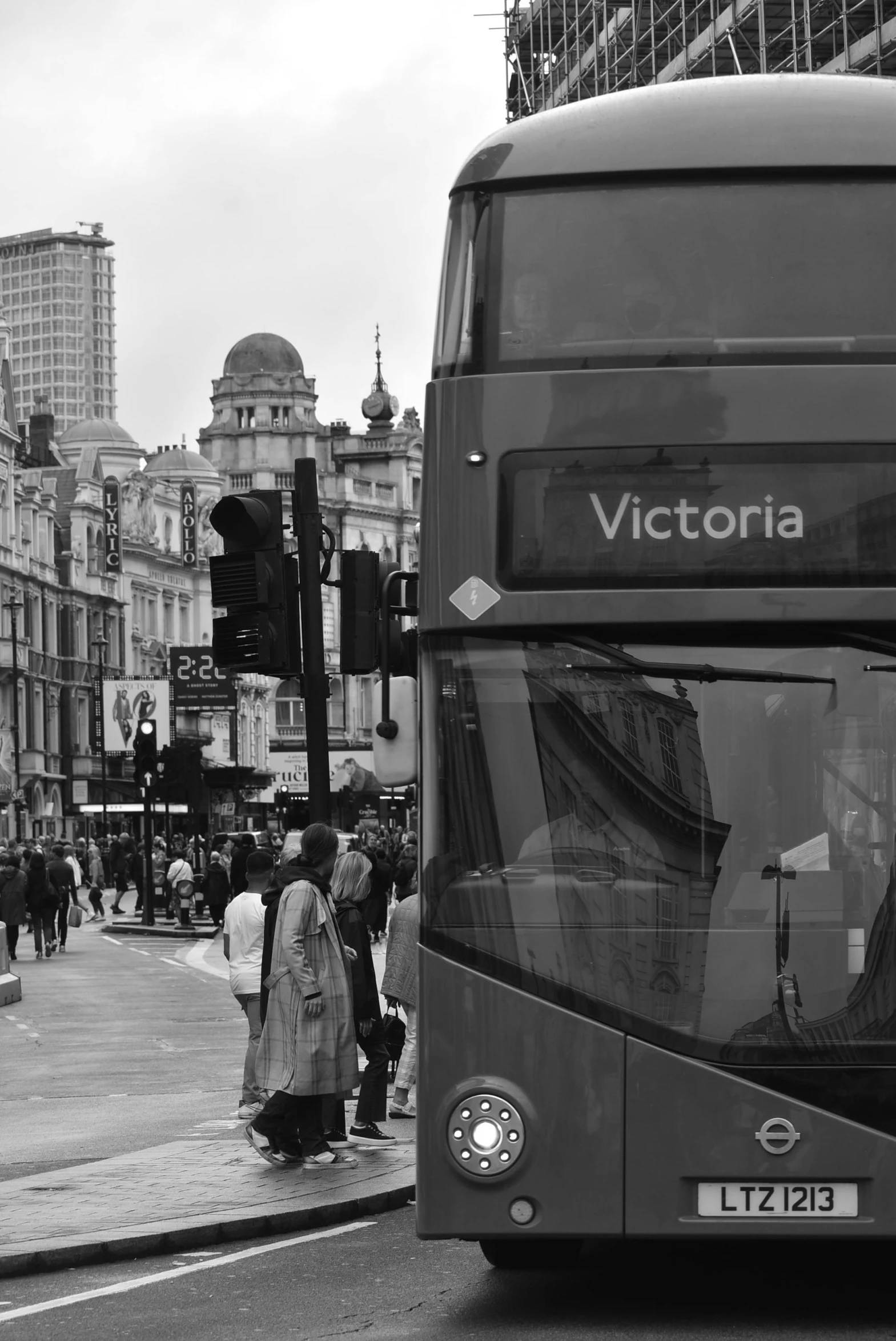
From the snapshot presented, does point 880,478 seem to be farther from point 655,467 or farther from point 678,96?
point 678,96

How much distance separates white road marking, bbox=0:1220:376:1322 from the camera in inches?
338

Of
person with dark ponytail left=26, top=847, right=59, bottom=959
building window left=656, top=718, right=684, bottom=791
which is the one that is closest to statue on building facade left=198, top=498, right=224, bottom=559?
person with dark ponytail left=26, top=847, right=59, bottom=959

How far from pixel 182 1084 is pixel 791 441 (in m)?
10.9

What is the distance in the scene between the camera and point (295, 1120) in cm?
1199

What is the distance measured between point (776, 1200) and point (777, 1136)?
0.72ft

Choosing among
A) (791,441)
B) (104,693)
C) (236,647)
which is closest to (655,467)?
(791,441)

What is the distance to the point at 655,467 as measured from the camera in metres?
8.00

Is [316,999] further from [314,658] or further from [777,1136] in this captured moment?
[777,1136]

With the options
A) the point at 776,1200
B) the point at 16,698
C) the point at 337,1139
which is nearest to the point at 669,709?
the point at 776,1200

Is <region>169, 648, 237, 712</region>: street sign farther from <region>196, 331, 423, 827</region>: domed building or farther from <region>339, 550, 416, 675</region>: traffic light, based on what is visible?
<region>196, 331, 423, 827</region>: domed building

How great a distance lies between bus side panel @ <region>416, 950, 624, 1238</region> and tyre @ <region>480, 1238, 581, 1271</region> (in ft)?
2.56

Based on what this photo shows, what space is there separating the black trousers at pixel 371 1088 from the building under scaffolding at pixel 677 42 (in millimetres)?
21508

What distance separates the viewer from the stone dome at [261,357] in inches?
6053

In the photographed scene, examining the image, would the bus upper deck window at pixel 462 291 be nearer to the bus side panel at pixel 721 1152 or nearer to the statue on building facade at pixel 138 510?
the bus side panel at pixel 721 1152
